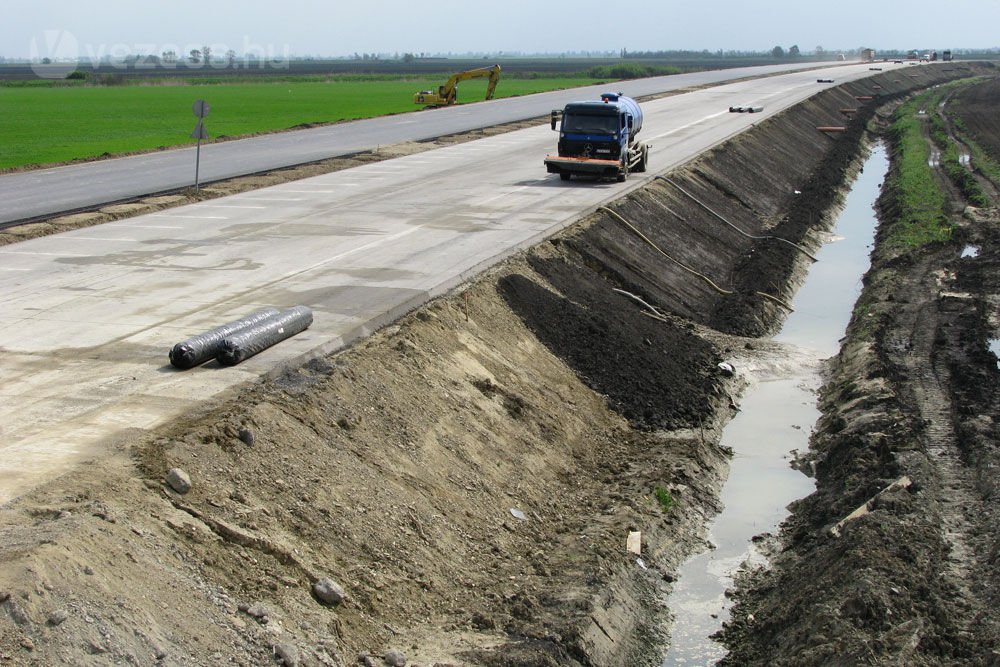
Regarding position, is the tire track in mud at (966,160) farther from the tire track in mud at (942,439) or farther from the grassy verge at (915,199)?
the tire track in mud at (942,439)

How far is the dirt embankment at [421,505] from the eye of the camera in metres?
8.83

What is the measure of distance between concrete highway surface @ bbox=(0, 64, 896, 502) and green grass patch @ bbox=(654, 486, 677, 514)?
15.7 ft

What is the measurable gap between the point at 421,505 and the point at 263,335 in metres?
3.67

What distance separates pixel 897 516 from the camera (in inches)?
516

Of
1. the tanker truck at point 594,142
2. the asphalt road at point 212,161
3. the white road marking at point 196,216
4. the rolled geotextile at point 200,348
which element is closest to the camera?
the rolled geotextile at point 200,348

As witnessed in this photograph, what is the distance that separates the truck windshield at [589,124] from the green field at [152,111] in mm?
18192

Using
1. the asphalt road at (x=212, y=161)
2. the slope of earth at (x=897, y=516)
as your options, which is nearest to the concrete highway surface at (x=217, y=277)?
the asphalt road at (x=212, y=161)

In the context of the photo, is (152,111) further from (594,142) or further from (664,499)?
(664,499)

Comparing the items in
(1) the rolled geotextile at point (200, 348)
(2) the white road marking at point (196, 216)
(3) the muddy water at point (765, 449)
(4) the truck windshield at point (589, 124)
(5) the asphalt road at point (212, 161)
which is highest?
(4) the truck windshield at point (589, 124)

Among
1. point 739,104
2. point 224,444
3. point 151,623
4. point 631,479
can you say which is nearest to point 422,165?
point 631,479

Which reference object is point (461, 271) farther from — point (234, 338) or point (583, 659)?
point (583, 659)

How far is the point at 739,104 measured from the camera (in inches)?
2640

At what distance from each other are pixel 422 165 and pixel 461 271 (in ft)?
57.2

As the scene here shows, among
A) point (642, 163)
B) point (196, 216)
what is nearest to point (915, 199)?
point (642, 163)
